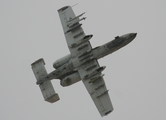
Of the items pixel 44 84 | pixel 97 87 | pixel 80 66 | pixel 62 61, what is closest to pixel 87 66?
pixel 80 66

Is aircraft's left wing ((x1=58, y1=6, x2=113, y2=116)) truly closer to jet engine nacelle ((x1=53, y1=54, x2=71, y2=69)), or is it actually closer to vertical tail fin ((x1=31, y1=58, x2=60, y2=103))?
jet engine nacelle ((x1=53, y1=54, x2=71, y2=69))

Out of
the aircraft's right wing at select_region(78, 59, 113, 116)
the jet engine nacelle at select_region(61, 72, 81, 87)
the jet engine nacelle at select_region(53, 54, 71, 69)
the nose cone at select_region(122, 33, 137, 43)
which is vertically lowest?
the aircraft's right wing at select_region(78, 59, 113, 116)

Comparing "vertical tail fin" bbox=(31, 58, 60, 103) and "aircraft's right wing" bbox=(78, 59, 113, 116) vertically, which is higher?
"vertical tail fin" bbox=(31, 58, 60, 103)

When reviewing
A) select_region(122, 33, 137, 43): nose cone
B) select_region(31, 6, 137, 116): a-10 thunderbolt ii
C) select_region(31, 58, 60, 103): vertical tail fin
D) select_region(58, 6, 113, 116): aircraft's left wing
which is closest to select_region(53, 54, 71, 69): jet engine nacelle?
select_region(31, 6, 137, 116): a-10 thunderbolt ii

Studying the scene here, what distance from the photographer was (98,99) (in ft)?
154

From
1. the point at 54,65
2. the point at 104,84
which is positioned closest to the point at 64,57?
the point at 54,65

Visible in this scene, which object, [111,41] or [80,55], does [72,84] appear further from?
[111,41]

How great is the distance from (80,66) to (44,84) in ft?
18.7

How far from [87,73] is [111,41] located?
509 cm

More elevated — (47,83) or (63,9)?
(63,9)

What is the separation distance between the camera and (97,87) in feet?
154

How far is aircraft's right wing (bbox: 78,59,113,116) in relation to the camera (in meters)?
46.8

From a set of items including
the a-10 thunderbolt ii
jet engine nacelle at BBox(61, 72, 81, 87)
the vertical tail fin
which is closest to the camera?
the a-10 thunderbolt ii

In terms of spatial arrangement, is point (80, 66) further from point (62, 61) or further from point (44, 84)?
point (44, 84)
